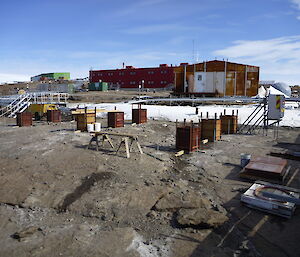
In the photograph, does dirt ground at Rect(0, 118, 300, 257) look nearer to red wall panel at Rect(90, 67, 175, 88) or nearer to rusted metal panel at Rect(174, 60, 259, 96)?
rusted metal panel at Rect(174, 60, 259, 96)

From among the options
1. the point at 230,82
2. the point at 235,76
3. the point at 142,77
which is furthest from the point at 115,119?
the point at 142,77

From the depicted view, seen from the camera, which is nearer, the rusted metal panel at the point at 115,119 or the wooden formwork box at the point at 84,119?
the wooden formwork box at the point at 84,119

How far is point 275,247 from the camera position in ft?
18.3

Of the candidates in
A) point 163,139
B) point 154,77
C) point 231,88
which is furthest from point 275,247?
point 154,77

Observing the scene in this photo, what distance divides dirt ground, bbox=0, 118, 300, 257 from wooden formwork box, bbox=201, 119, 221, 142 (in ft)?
9.12

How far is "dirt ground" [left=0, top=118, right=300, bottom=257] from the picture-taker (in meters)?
5.69

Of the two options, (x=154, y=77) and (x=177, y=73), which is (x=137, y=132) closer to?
(x=177, y=73)

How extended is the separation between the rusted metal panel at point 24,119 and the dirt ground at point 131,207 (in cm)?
845

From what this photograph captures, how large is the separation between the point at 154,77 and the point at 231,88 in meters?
32.4

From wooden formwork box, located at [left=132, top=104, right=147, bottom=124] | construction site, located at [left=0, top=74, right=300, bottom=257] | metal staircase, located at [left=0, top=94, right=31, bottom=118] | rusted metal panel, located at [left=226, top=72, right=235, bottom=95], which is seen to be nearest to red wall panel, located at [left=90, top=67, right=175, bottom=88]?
rusted metal panel, located at [left=226, top=72, right=235, bottom=95]

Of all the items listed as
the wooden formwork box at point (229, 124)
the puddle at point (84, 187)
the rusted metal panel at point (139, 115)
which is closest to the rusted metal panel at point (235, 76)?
the rusted metal panel at point (139, 115)

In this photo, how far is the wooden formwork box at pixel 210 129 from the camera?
15.3m

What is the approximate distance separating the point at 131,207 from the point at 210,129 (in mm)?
9144

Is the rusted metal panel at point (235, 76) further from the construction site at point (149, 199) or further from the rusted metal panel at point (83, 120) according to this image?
the rusted metal panel at point (83, 120)
